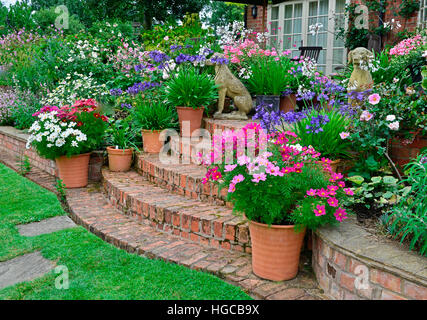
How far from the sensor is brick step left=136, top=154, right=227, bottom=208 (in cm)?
351

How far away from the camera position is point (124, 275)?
8.61 ft

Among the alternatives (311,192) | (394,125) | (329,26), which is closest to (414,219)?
(311,192)

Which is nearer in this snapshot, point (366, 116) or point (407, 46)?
point (366, 116)

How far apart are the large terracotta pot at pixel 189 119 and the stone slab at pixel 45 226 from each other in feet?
5.46

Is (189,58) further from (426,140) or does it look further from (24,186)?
(426,140)

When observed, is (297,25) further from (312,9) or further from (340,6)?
(340,6)

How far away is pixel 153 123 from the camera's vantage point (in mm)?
4773

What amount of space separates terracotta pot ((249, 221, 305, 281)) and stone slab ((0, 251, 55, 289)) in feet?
4.67

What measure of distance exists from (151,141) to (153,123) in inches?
8.5

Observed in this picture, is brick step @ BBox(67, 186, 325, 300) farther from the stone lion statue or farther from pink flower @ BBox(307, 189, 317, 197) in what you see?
the stone lion statue

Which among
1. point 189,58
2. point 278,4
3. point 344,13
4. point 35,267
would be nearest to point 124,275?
point 35,267

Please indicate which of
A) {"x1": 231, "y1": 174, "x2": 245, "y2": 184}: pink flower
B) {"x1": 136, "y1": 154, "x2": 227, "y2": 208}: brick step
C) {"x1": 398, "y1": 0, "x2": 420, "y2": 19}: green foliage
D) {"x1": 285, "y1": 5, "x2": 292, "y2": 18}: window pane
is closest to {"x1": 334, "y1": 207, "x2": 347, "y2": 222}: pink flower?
{"x1": 231, "y1": 174, "x2": 245, "y2": 184}: pink flower

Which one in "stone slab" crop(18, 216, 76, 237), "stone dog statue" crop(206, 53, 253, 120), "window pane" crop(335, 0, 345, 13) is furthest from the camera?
"window pane" crop(335, 0, 345, 13)

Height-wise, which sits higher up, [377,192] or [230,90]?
[230,90]
